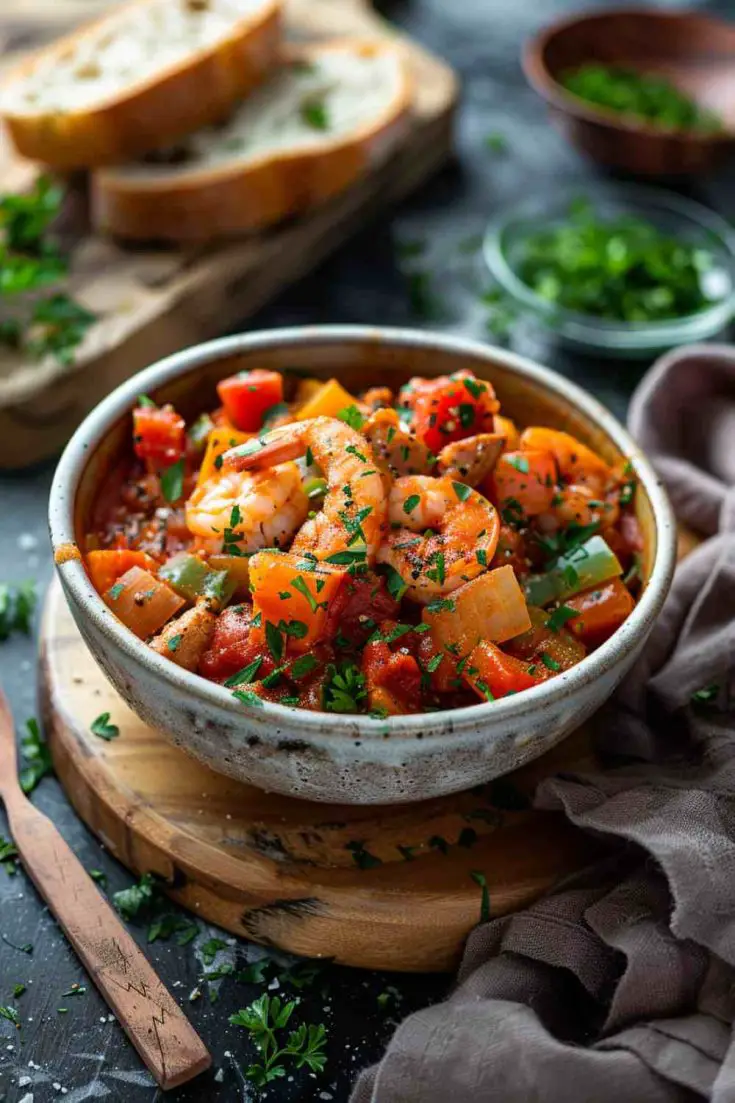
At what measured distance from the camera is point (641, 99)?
5340mm

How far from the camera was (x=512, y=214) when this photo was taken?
16.0 ft

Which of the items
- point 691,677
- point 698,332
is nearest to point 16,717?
point 691,677

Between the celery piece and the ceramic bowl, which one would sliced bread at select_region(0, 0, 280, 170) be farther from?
the celery piece

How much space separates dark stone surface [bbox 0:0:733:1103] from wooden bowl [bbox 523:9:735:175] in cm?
32

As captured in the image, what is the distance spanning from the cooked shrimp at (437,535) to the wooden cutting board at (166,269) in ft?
5.43

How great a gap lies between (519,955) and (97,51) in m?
3.95

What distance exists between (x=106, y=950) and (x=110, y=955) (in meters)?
0.02

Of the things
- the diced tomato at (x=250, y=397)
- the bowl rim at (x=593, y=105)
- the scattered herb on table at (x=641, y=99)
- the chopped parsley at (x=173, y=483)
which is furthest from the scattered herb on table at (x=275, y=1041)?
the scattered herb on table at (x=641, y=99)

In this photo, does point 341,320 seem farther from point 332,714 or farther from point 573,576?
point 332,714

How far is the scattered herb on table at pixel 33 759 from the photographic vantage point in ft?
9.97

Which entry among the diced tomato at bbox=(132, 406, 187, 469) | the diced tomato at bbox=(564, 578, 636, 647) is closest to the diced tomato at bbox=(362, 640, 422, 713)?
the diced tomato at bbox=(564, 578, 636, 647)

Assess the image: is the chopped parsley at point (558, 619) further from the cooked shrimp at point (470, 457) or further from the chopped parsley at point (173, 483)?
the chopped parsley at point (173, 483)

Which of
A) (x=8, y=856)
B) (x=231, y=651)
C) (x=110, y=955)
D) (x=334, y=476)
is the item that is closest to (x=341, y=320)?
(x=334, y=476)

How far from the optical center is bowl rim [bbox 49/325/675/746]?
7.68 ft
